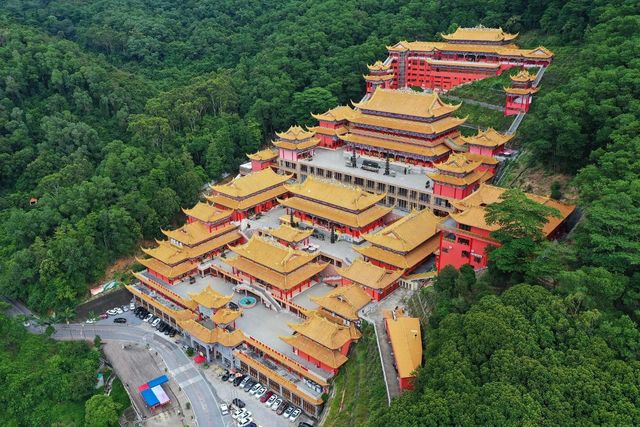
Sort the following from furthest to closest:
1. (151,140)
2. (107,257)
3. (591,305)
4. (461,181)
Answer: (151,140) < (107,257) < (461,181) < (591,305)

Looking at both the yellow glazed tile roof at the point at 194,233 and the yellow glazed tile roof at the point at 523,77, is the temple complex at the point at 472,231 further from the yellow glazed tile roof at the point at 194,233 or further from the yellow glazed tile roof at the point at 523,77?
the yellow glazed tile roof at the point at 523,77

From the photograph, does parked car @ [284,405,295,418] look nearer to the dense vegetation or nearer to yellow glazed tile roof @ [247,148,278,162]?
the dense vegetation

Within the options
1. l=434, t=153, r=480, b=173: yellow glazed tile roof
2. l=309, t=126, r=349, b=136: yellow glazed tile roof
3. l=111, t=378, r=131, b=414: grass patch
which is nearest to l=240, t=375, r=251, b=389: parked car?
l=111, t=378, r=131, b=414: grass patch

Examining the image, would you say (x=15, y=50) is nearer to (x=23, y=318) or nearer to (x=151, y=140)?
(x=151, y=140)

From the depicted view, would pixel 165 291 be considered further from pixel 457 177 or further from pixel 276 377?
pixel 457 177

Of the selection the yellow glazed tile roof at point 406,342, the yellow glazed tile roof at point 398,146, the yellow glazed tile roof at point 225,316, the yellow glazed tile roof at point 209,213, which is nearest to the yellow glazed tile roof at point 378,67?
the yellow glazed tile roof at point 398,146

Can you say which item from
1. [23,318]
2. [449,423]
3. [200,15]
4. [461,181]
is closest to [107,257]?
[23,318]

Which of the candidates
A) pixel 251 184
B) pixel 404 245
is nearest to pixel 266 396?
pixel 404 245

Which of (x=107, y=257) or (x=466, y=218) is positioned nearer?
(x=466, y=218)
